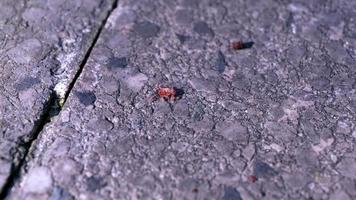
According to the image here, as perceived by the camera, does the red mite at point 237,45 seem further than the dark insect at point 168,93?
Yes

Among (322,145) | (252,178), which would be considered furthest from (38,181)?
(322,145)

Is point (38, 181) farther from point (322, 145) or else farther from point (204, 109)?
point (322, 145)

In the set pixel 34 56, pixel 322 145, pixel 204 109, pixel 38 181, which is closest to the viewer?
pixel 38 181

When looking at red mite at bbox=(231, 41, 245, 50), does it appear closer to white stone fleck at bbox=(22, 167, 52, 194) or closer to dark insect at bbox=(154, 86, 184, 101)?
dark insect at bbox=(154, 86, 184, 101)

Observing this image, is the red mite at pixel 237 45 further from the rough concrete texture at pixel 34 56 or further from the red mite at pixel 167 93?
the rough concrete texture at pixel 34 56

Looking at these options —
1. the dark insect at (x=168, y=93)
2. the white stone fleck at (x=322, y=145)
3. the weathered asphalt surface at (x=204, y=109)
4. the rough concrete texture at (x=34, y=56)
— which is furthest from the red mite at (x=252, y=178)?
the rough concrete texture at (x=34, y=56)

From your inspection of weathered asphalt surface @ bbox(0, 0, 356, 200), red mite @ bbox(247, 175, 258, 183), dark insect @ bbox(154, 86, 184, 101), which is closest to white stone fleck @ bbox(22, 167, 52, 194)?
weathered asphalt surface @ bbox(0, 0, 356, 200)
